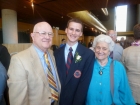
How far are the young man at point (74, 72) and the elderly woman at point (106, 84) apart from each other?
0.31 feet

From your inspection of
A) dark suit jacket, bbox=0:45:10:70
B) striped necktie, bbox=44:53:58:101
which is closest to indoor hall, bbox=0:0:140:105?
dark suit jacket, bbox=0:45:10:70

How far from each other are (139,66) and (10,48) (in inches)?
232

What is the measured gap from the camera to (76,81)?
159cm

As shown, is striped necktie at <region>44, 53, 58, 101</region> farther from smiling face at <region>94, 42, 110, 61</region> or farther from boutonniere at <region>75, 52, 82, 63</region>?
smiling face at <region>94, 42, 110, 61</region>

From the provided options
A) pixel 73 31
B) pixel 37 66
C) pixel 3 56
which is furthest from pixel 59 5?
pixel 37 66

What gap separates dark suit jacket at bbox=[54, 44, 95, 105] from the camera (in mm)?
1566

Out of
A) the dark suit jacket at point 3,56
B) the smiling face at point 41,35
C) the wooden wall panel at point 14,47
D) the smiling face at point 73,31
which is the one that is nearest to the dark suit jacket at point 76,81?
the smiling face at point 73,31

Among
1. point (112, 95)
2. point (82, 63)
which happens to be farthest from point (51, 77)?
point (112, 95)

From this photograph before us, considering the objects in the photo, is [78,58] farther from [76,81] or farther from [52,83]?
[52,83]

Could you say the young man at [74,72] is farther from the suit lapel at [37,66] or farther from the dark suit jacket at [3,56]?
the dark suit jacket at [3,56]

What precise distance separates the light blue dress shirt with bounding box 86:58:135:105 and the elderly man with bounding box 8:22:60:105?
466 mm

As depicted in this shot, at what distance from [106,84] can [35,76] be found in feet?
2.81

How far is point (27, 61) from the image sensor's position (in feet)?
4.10

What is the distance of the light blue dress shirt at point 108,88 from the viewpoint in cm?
150
